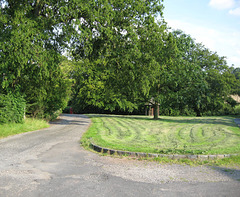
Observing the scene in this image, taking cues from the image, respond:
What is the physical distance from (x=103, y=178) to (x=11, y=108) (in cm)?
1107

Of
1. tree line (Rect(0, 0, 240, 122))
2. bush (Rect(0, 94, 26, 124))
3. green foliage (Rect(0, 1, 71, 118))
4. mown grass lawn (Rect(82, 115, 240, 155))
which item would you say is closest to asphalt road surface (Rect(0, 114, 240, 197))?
mown grass lawn (Rect(82, 115, 240, 155))

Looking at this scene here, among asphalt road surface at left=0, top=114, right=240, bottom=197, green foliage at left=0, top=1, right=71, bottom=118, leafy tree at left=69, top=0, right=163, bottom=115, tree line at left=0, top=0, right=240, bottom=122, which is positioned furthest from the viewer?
leafy tree at left=69, top=0, right=163, bottom=115

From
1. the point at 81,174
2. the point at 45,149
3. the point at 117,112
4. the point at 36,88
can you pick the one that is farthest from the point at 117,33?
the point at 117,112

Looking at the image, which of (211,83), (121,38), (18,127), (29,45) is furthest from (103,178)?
(211,83)

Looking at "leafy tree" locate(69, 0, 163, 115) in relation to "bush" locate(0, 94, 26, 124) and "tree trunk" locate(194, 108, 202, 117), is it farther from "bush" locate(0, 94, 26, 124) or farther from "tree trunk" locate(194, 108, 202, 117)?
"tree trunk" locate(194, 108, 202, 117)

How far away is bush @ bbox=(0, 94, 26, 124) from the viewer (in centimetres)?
1420

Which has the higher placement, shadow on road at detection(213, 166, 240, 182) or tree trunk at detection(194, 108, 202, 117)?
tree trunk at detection(194, 108, 202, 117)

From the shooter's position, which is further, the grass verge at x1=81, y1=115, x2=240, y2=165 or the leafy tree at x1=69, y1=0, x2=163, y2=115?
the leafy tree at x1=69, y1=0, x2=163, y2=115

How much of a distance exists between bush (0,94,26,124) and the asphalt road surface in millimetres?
6951

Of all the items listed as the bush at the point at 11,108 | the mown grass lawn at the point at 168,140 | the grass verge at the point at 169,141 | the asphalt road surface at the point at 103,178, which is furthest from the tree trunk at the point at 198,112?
the asphalt road surface at the point at 103,178

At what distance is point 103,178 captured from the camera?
5465 millimetres

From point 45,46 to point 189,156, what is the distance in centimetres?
1216

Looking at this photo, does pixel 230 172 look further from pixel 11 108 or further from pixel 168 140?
pixel 11 108

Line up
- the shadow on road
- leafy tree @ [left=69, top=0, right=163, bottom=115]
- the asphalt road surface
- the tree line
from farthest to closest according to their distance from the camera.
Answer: leafy tree @ [left=69, top=0, right=163, bottom=115], the tree line, the shadow on road, the asphalt road surface
